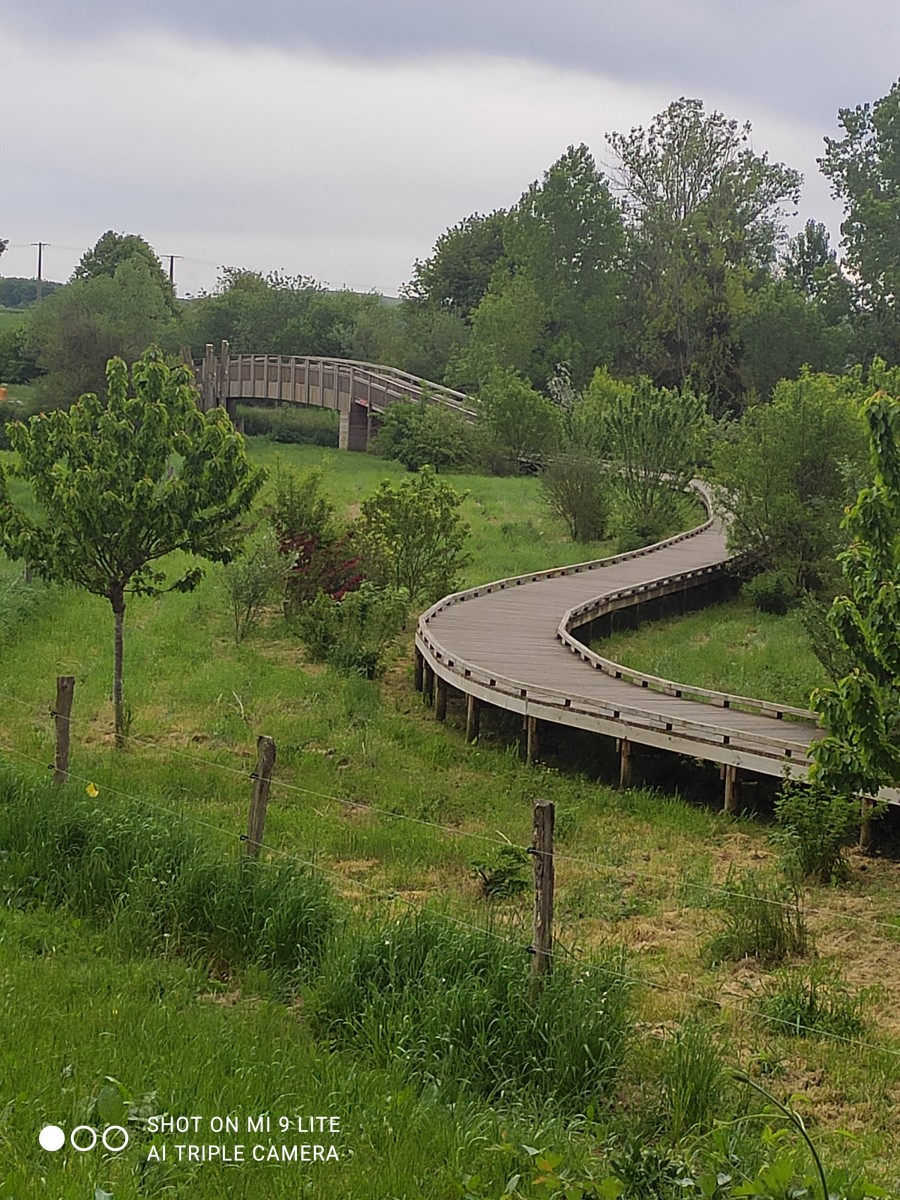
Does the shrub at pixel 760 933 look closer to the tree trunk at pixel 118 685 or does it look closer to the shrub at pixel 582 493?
the tree trunk at pixel 118 685

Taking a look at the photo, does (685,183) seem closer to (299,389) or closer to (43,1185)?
(299,389)

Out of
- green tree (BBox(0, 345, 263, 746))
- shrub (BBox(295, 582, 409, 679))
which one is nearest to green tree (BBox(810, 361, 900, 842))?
green tree (BBox(0, 345, 263, 746))

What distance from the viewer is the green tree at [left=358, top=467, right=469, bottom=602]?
23.3 metres

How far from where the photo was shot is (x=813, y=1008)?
26.8ft

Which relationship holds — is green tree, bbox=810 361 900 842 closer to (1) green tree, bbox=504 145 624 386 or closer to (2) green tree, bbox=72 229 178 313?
(1) green tree, bbox=504 145 624 386

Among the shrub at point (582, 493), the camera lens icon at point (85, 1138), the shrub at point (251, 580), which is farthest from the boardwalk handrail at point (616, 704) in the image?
the shrub at point (582, 493)

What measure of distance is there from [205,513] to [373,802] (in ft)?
14.6

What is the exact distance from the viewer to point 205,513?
52.9ft

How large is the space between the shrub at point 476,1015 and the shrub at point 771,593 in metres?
18.9

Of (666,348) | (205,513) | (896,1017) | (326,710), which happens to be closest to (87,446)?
(205,513)

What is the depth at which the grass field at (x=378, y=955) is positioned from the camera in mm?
5742

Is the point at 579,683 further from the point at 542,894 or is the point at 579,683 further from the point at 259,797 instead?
the point at 542,894

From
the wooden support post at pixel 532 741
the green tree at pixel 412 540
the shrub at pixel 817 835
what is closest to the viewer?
the shrub at pixel 817 835

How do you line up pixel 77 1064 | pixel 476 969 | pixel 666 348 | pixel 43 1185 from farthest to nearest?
pixel 666 348, pixel 476 969, pixel 77 1064, pixel 43 1185
